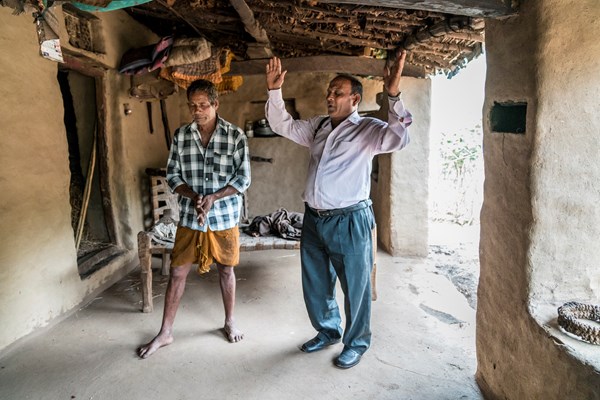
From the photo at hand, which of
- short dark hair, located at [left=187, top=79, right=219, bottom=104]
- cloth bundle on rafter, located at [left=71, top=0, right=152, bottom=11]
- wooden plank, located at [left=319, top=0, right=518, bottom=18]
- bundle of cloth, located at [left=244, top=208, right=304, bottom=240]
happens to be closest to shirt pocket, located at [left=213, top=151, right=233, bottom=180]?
short dark hair, located at [left=187, top=79, right=219, bottom=104]

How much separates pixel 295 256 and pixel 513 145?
11.5 ft

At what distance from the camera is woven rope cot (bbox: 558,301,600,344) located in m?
1.60

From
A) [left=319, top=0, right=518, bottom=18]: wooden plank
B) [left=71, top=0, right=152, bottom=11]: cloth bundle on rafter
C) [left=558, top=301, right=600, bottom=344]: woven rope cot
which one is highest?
[left=71, top=0, right=152, bottom=11]: cloth bundle on rafter

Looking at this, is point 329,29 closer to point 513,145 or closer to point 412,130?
point 412,130

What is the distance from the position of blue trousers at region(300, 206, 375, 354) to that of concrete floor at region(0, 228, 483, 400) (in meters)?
0.21

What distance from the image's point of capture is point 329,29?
4.32 meters

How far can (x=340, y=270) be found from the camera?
2609 mm

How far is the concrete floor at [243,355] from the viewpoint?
7.98 ft

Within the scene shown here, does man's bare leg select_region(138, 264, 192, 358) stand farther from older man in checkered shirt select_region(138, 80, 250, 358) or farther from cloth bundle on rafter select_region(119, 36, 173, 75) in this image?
cloth bundle on rafter select_region(119, 36, 173, 75)

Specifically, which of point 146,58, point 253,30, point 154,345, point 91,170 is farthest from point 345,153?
point 91,170

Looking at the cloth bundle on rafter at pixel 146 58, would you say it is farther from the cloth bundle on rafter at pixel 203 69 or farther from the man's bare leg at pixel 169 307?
the man's bare leg at pixel 169 307

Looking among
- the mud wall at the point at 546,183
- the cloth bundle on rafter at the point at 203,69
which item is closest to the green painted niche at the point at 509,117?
the mud wall at the point at 546,183

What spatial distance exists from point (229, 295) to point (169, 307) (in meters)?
0.42

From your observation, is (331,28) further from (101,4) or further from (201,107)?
(101,4)
